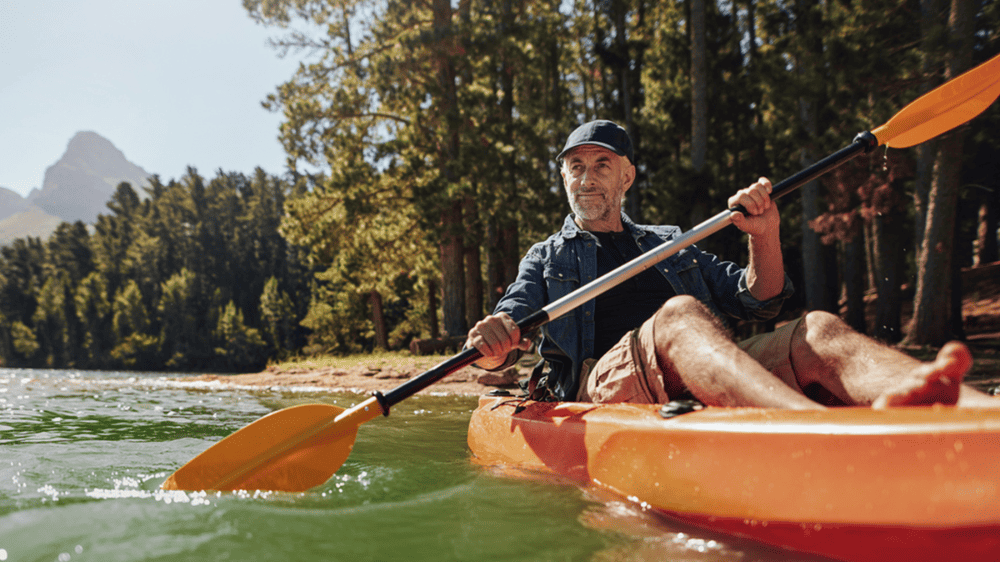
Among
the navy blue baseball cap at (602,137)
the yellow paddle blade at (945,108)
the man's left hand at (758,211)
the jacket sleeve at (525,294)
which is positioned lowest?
the jacket sleeve at (525,294)

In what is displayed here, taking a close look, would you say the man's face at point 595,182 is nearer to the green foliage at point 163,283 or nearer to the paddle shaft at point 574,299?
the paddle shaft at point 574,299

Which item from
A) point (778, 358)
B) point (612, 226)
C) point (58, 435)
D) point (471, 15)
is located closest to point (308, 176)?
point (471, 15)

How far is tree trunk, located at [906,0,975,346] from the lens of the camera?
7738 mm

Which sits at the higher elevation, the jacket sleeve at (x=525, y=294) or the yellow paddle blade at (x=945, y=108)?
the yellow paddle blade at (x=945, y=108)

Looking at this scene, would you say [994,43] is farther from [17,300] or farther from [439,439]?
[17,300]

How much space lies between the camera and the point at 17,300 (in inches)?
2432

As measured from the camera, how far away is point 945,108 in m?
3.08

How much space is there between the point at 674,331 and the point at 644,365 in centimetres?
29

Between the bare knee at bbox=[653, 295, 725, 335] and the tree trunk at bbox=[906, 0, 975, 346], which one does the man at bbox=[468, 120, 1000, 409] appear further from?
the tree trunk at bbox=[906, 0, 975, 346]

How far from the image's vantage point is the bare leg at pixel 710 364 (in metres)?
1.73

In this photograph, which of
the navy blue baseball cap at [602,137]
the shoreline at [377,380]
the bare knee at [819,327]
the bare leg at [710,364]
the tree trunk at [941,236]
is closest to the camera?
the bare leg at [710,364]

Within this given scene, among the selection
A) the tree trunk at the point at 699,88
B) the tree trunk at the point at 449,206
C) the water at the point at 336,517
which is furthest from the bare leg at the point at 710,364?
the tree trunk at the point at 449,206

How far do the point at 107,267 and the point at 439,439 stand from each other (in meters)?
68.8

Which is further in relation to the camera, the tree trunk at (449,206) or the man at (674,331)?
the tree trunk at (449,206)
